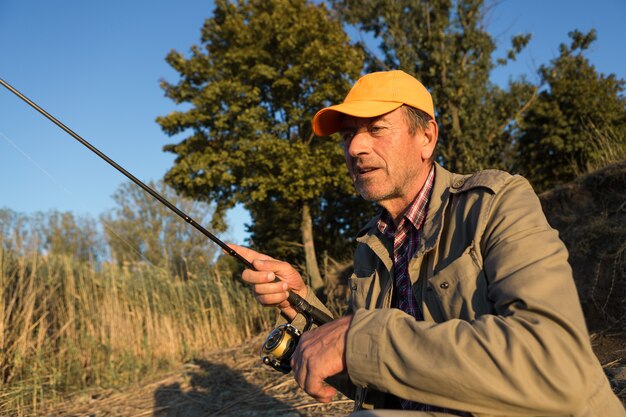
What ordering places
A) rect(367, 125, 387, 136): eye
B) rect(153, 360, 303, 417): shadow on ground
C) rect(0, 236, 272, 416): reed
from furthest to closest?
rect(0, 236, 272, 416): reed, rect(153, 360, 303, 417): shadow on ground, rect(367, 125, 387, 136): eye

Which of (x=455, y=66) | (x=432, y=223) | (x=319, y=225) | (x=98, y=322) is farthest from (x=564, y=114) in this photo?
(x=432, y=223)

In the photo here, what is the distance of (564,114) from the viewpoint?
1728 cm

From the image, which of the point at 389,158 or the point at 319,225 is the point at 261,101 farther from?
the point at 389,158

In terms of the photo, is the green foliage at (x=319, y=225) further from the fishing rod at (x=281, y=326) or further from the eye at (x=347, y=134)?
the eye at (x=347, y=134)

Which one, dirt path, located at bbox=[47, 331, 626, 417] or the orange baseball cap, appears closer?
the orange baseball cap

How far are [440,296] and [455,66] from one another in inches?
618

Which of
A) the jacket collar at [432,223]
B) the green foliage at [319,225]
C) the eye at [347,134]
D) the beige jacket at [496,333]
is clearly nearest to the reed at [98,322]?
the jacket collar at [432,223]

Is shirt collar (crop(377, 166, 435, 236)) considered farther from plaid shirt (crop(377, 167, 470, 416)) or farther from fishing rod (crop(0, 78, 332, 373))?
fishing rod (crop(0, 78, 332, 373))

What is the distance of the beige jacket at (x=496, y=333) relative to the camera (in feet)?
3.74

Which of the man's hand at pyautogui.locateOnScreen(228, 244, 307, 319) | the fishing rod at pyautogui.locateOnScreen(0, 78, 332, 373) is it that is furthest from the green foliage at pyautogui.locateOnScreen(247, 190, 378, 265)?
the man's hand at pyautogui.locateOnScreen(228, 244, 307, 319)

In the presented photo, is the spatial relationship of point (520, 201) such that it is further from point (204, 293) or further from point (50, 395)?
point (204, 293)

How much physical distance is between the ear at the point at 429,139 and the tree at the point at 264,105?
1193 centimetres

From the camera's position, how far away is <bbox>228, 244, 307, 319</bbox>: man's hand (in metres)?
1.99

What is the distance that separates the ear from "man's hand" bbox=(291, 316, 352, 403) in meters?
0.99
